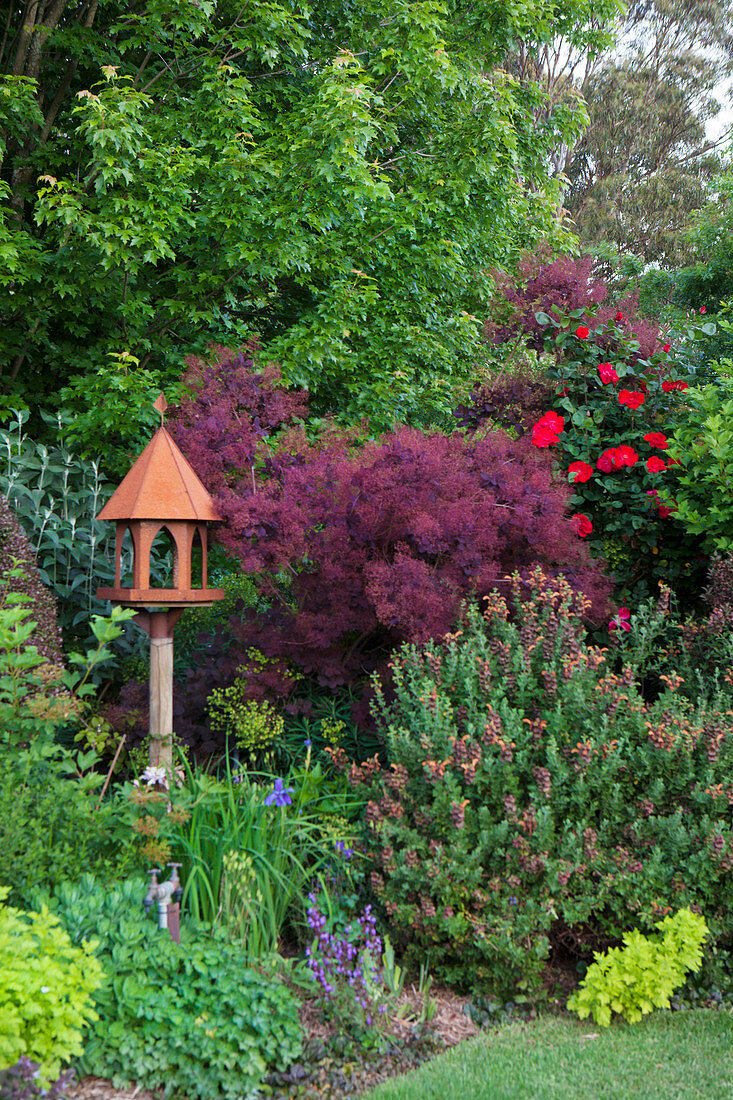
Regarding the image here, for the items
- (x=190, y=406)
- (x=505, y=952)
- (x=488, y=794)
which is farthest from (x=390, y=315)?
(x=505, y=952)

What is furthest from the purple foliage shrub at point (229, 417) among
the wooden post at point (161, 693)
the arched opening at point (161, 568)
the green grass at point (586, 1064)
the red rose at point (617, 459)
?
the green grass at point (586, 1064)

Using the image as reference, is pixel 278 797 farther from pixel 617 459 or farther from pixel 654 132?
pixel 654 132

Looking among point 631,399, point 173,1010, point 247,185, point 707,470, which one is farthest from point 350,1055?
point 247,185

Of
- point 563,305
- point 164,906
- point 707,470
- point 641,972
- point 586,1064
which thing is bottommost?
point 586,1064

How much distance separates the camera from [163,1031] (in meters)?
2.21

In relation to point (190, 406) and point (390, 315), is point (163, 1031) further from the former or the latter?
point (390, 315)

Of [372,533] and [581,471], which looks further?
[581,471]

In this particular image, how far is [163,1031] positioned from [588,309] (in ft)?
14.5

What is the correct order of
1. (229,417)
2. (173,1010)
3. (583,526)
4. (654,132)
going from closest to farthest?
(173,1010) → (229,417) → (583,526) → (654,132)

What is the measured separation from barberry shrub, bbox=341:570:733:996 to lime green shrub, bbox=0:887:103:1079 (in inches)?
42.9

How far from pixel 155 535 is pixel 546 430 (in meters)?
2.25

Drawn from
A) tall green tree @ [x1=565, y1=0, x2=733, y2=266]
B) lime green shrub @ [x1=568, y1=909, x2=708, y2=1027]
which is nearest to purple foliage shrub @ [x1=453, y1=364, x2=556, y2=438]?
lime green shrub @ [x1=568, y1=909, x2=708, y2=1027]

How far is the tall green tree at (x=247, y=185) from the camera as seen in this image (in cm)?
513

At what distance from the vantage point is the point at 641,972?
260 centimetres
